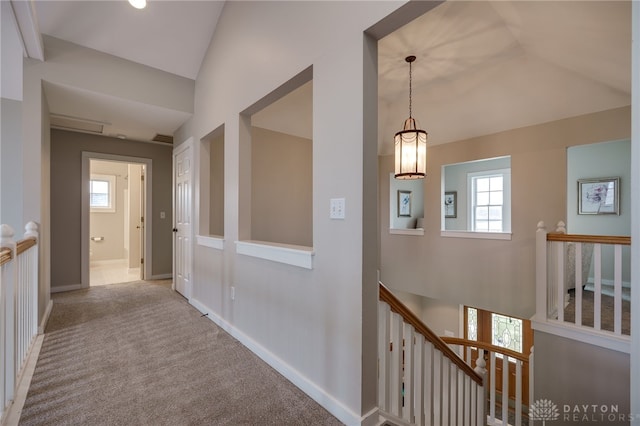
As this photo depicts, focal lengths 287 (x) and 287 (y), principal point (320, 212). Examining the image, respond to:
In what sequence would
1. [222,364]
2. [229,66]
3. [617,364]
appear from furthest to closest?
[229,66], [617,364], [222,364]

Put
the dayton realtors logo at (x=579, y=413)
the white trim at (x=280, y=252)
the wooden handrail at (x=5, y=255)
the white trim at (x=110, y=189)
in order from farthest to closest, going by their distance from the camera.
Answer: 1. the white trim at (x=110, y=189)
2. the dayton realtors logo at (x=579, y=413)
3. the white trim at (x=280, y=252)
4. the wooden handrail at (x=5, y=255)

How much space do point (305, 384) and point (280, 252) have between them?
89 centimetres

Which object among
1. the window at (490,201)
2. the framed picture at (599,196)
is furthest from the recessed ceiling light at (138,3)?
the framed picture at (599,196)

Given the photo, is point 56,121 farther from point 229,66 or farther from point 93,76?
point 229,66

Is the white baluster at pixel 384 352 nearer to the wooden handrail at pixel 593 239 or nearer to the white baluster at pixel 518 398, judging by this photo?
the white baluster at pixel 518 398

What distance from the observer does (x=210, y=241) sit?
314 centimetres

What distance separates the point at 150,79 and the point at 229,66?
3.97 feet

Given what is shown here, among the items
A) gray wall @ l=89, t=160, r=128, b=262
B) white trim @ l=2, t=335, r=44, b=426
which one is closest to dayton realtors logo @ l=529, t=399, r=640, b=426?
white trim @ l=2, t=335, r=44, b=426

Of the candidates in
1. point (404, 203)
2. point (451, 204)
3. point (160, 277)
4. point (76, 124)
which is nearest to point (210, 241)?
point (160, 277)

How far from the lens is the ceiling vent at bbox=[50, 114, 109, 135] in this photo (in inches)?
147

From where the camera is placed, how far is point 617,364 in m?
2.53

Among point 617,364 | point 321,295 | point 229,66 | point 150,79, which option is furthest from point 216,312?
point 617,364

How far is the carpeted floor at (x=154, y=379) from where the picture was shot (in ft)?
5.41

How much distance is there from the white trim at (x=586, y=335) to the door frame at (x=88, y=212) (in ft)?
18.5
